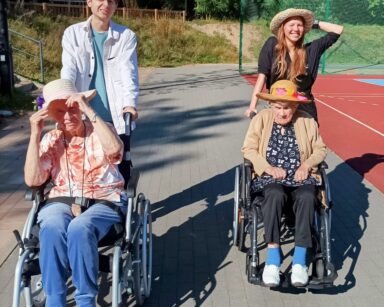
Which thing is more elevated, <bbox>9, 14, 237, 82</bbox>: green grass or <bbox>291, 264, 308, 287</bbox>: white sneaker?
<bbox>9, 14, 237, 82</bbox>: green grass

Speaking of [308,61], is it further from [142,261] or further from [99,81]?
[142,261]

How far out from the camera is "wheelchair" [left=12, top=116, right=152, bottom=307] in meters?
2.71

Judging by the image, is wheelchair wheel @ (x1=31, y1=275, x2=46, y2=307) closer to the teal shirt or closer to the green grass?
the teal shirt

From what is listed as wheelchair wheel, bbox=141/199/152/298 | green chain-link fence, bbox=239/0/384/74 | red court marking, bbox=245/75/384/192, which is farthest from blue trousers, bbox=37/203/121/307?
green chain-link fence, bbox=239/0/384/74

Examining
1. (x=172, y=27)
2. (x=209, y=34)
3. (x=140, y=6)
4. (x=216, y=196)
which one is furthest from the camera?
(x=140, y=6)

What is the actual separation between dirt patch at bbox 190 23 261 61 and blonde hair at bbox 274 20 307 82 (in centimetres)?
2213

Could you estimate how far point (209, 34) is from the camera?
28406 millimetres

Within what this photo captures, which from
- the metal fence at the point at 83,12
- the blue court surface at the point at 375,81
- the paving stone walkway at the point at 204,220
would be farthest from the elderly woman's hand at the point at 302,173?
the metal fence at the point at 83,12

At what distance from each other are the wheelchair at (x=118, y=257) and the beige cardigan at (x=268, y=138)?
0.91 metres

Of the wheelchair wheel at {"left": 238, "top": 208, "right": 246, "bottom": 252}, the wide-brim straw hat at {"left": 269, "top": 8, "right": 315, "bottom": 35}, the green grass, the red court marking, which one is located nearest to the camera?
the wheelchair wheel at {"left": 238, "top": 208, "right": 246, "bottom": 252}

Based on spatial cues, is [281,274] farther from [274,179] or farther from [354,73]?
[354,73]

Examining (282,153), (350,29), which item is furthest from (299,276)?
(350,29)

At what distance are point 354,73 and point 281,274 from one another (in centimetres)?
1803

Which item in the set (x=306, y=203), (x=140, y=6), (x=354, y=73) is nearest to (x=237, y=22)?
(x=140, y=6)
